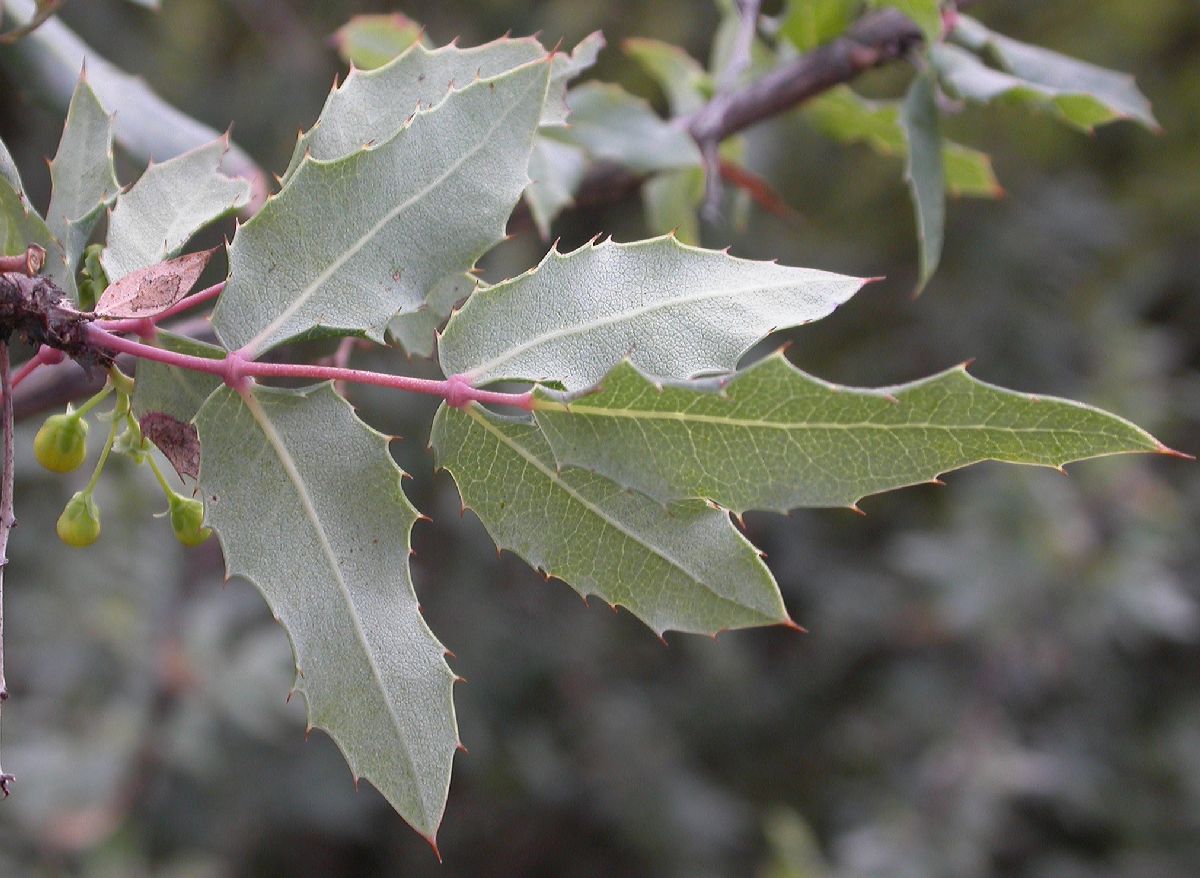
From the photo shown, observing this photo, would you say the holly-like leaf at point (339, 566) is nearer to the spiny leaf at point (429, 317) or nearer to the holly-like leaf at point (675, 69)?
the spiny leaf at point (429, 317)

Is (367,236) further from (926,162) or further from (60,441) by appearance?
(926,162)

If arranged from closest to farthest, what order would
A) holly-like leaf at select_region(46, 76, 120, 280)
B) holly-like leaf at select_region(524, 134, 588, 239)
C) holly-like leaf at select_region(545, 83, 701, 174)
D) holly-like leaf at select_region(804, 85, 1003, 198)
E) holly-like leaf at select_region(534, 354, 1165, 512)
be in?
holly-like leaf at select_region(534, 354, 1165, 512) < holly-like leaf at select_region(46, 76, 120, 280) < holly-like leaf at select_region(524, 134, 588, 239) < holly-like leaf at select_region(545, 83, 701, 174) < holly-like leaf at select_region(804, 85, 1003, 198)

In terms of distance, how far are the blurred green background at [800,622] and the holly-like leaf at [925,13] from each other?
5.64 feet

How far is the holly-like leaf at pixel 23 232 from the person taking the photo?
0.60 meters

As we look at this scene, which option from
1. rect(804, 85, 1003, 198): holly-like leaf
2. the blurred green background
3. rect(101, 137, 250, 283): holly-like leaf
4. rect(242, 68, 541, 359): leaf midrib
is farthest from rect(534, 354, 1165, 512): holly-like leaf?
the blurred green background

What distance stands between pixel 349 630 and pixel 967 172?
90 centimetres

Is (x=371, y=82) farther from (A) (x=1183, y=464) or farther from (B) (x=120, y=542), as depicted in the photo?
(A) (x=1183, y=464)

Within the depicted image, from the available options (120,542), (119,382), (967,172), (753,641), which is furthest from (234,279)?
(753,641)

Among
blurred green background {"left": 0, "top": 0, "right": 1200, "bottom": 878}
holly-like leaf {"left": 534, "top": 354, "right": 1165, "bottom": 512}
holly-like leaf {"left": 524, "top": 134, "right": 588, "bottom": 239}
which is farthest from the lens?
blurred green background {"left": 0, "top": 0, "right": 1200, "bottom": 878}

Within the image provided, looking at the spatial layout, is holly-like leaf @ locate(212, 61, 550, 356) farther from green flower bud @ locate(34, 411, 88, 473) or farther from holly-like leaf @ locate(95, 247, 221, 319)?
green flower bud @ locate(34, 411, 88, 473)

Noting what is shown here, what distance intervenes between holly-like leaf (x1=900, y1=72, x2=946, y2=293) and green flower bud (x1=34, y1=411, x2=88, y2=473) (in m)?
0.69

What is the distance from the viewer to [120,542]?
7.80 feet

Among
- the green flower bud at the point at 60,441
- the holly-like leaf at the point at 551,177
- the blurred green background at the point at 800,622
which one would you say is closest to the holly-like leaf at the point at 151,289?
the green flower bud at the point at 60,441

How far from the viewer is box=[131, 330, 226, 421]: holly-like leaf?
0.60 m
